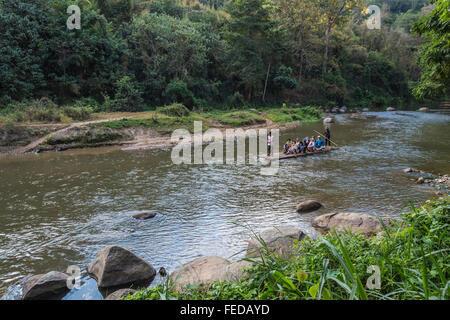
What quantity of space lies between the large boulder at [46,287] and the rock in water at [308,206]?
6641 mm

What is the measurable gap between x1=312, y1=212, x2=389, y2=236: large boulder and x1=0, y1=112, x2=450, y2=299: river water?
1.31 feet

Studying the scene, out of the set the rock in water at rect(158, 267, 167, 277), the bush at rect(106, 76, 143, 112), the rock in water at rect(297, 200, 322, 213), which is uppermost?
the bush at rect(106, 76, 143, 112)

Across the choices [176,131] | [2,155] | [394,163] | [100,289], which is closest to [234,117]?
[176,131]

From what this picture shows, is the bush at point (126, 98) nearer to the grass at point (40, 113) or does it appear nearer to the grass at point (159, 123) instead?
the grass at point (159, 123)

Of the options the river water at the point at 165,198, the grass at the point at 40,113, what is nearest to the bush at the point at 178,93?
the grass at the point at 40,113

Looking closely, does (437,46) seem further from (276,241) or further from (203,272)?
(203,272)

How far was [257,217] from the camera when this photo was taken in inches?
375

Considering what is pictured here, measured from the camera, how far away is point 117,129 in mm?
21812

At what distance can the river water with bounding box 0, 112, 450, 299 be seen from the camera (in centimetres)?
776

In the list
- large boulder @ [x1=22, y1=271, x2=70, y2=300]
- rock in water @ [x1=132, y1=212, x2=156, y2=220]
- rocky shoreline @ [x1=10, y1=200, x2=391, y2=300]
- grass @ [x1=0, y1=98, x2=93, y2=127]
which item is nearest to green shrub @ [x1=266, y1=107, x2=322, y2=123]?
grass @ [x1=0, y1=98, x2=93, y2=127]

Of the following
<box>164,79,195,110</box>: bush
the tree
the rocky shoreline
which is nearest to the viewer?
the rocky shoreline

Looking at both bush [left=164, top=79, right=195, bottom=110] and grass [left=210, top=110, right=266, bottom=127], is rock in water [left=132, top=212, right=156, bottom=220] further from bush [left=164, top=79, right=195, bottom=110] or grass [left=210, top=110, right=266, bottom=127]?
bush [left=164, top=79, right=195, bottom=110]
